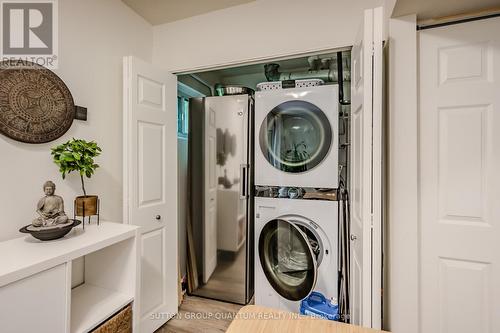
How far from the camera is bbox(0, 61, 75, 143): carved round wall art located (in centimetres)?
122

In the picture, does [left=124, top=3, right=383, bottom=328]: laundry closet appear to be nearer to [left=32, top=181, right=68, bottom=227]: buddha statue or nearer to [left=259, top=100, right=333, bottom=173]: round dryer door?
[left=259, top=100, right=333, bottom=173]: round dryer door

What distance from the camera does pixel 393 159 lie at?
1.33 meters

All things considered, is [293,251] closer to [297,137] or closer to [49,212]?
[297,137]

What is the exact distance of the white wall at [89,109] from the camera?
1.26 m

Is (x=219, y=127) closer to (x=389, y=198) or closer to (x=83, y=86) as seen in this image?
(x=83, y=86)

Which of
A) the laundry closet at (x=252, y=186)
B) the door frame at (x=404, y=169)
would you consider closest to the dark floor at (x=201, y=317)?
the laundry closet at (x=252, y=186)

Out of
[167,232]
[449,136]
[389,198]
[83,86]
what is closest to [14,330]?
[167,232]

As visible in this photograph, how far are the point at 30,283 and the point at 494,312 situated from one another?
2.10m

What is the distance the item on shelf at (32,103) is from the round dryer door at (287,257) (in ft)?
5.29

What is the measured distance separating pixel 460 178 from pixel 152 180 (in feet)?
6.41

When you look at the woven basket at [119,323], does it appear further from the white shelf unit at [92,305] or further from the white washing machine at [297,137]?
the white washing machine at [297,137]

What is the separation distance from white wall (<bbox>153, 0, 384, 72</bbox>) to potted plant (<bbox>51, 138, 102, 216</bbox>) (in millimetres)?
1082

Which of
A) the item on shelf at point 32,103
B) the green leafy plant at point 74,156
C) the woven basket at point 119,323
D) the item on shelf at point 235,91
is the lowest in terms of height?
the woven basket at point 119,323

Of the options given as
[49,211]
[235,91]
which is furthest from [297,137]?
[49,211]
